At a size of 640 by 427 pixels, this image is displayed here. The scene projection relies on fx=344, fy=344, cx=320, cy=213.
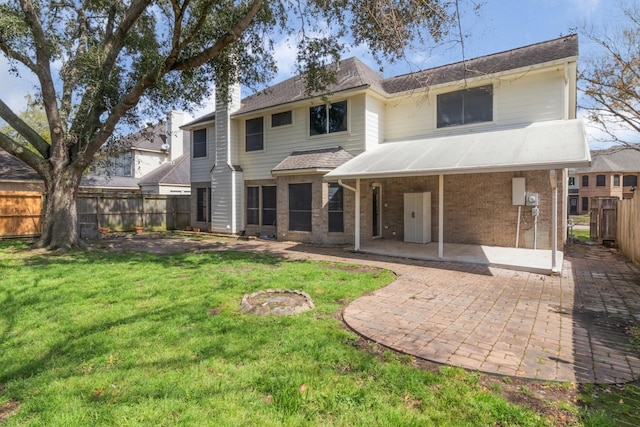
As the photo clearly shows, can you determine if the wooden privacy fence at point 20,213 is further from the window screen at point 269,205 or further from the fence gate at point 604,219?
the fence gate at point 604,219

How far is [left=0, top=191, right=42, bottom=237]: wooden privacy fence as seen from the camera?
1450 cm

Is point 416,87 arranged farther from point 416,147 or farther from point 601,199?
point 601,199

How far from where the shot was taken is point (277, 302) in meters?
5.50

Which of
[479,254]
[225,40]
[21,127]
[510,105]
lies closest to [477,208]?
[479,254]

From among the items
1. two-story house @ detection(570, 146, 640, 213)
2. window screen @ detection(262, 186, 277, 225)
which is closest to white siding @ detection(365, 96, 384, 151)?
window screen @ detection(262, 186, 277, 225)

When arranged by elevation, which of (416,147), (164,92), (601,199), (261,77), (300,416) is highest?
(261,77)

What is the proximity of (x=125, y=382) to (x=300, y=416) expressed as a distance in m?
1.76

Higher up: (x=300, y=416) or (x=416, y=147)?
(x=416, y=147)

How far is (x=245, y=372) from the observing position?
11.3 feet

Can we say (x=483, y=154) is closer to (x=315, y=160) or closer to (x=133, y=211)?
(x=315, y=160)

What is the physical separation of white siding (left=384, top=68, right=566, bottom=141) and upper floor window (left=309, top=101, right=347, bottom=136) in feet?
7.65

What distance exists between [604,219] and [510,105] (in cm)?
646

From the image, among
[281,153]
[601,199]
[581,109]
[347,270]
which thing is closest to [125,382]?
[347,270]

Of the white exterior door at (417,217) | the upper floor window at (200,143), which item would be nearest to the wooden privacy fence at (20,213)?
the upper floor window at (200,143)
